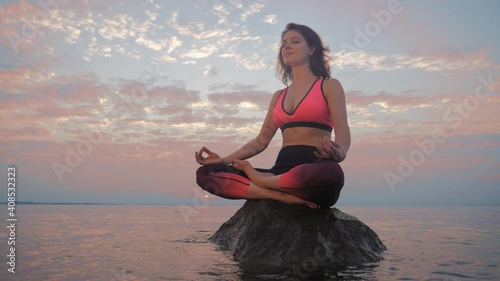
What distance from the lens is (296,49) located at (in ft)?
16.9

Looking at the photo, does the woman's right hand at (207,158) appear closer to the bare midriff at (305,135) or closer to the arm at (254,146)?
the arm at (254,146)

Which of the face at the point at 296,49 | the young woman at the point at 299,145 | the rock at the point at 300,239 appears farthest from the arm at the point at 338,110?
the rock at the point at 300,239

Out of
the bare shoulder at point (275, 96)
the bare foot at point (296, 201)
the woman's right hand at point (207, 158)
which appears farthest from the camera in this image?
the bare shoulder at point (275, 96)

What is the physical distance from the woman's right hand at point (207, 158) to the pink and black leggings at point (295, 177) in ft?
0.28

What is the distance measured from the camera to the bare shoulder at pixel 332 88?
15.2ft

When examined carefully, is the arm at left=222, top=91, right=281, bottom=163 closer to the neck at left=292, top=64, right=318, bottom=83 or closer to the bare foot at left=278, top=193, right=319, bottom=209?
the neck at left=292, top=64, right=318, bottom=83

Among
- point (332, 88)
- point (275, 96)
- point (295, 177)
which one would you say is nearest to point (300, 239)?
point (295, 177)

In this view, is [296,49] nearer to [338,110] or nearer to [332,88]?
[332,88]

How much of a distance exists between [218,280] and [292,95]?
9.11ft

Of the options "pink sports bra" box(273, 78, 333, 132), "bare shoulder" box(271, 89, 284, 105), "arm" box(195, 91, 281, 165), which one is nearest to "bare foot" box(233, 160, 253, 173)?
"arm" box(195, 91, 281, 165)

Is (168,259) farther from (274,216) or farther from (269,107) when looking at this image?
(269,107)

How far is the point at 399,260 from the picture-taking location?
13.8ft

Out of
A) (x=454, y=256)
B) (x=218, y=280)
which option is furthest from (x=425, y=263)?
(x=218, y=280)

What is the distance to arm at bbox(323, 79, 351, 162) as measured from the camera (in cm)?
435
